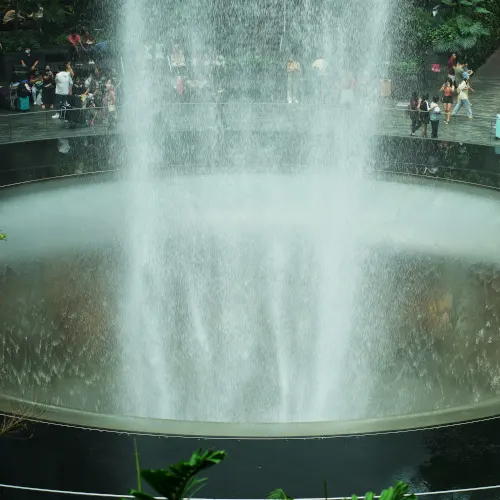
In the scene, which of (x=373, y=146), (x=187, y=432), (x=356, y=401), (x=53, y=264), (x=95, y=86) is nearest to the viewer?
(x=187, y=432)

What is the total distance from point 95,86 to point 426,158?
28.8 ft

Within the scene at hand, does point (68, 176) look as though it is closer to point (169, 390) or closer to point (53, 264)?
point (53, 264)

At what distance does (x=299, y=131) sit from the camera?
859 inches

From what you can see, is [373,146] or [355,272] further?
[373,146]

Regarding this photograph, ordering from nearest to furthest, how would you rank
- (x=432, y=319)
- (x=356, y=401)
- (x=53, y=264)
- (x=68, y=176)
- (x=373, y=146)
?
(x=356, y=401) → (x=432, y=319) → (x=53, y=264) → (x=68, y=176) → (x=373, y=146)

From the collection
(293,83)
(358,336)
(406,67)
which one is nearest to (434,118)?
(293,83)

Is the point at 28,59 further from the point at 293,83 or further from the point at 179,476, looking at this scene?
the point at 179,476

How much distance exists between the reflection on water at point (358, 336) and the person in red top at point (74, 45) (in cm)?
1469

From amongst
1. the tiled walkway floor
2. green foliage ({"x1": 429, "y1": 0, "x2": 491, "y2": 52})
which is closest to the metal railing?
the tiled walkway floor

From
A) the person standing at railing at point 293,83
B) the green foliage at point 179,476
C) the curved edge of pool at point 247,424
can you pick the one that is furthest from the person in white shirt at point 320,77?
the green foliage at point 179,476

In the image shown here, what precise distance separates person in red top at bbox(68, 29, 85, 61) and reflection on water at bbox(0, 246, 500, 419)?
1469cm

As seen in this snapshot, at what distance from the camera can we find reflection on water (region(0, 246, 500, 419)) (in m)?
12.5

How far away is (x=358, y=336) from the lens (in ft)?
46.3

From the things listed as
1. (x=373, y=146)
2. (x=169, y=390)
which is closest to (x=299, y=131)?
(x=373, y=146)
